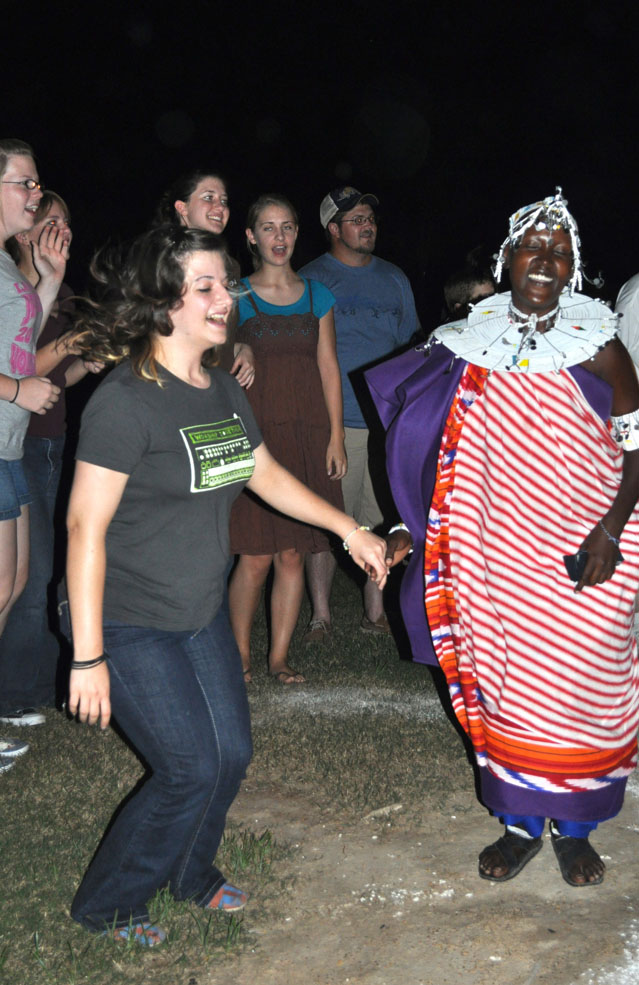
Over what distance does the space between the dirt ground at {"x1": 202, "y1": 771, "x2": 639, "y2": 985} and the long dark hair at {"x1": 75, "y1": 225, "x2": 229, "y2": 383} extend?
5.48ft

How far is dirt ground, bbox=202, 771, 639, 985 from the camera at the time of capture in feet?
8.89

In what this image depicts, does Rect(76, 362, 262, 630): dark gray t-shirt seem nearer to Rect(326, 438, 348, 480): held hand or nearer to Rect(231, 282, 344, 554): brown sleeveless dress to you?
Rect(231, 282, 344, 554): brown sleeveless dress

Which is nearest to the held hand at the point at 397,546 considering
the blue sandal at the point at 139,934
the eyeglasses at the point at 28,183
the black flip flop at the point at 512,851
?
the black flip flop at the point at 512,851

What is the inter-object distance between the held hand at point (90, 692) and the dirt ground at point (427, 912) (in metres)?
0.80

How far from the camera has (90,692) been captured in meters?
2.53

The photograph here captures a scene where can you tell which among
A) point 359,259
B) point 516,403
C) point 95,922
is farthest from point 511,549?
point 359,259

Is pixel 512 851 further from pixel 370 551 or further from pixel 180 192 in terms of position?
pixel 180 192

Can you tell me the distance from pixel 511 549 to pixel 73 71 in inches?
780

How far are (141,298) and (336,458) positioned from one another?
2527 mm

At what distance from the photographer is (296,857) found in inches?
131

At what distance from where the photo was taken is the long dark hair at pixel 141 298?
270 cm

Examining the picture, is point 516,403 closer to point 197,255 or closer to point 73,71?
point 197,255

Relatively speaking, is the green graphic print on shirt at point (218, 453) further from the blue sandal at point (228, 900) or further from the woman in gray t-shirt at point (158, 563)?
the blue sandal at point (228, 900)

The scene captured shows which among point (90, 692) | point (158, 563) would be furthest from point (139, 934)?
point (158, 563)
